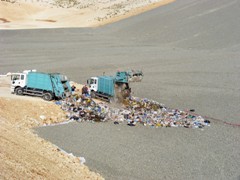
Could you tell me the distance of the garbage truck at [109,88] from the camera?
2561cm

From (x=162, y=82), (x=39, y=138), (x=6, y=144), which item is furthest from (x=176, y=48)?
(x=6, y=144)

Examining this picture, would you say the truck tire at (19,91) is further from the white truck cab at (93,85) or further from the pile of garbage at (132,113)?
the white truck cab at (93,85)

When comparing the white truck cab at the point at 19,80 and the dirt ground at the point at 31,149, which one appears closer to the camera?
Result: the dirt ground at the point at 31,149

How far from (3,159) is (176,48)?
37.1 m

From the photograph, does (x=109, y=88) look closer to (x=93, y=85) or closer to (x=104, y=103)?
(x=104, y=103)

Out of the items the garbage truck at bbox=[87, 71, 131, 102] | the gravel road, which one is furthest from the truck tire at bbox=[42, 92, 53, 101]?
the gravel road

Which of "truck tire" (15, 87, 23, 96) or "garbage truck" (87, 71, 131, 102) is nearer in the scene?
"garbage truck" (87, 71, 131, 102)

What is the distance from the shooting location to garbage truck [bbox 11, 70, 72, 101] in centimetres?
2534

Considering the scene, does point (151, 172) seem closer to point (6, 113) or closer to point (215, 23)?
point (6, 113)

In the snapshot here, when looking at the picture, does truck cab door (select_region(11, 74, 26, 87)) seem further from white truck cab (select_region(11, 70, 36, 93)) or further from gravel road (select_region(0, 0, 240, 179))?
gravel road (select_region(0, 0, 240, 179))

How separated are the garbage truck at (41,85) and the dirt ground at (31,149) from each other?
182 centimetres

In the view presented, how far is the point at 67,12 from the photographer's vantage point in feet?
273

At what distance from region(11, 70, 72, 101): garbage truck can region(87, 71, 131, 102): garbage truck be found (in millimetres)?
1772

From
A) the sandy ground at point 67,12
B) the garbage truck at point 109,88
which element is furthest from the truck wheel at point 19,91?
the sandy ground at point 67,12
